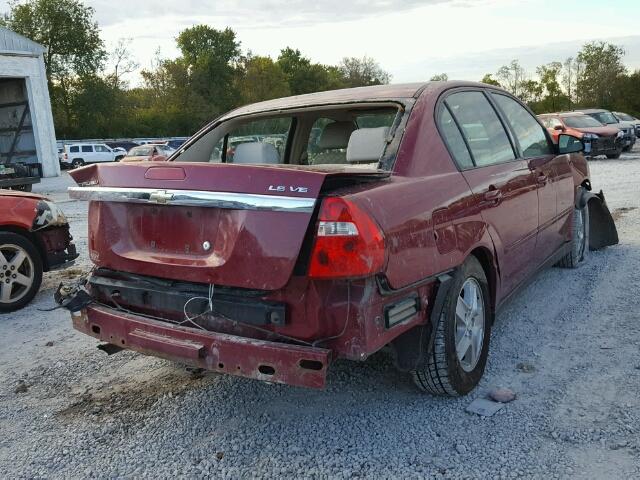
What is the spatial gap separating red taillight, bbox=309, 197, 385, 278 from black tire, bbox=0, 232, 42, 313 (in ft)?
13.2

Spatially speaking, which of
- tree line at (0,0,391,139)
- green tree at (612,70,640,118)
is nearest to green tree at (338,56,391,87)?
tree line at (0,0,391,139)

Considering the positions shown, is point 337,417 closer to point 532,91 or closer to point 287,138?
point 287,138

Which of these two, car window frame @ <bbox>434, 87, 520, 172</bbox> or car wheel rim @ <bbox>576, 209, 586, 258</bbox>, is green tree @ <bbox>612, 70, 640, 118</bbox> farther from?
car window frame @ <bbox>434, 87, 520, 172</bbox>

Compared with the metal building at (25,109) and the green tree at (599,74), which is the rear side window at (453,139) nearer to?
the metal building at (25,109)

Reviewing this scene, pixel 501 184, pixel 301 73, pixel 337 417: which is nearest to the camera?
pixel 337 417

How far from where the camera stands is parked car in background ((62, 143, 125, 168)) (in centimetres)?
3638

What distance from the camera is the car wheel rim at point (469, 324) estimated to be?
3.38 metres

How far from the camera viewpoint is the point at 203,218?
2.88 metres

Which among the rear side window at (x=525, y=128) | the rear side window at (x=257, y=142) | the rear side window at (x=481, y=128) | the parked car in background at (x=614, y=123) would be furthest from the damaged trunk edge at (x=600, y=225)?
the parked car in background at (x=614, y=123)

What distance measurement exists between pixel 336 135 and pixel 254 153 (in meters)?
0.65

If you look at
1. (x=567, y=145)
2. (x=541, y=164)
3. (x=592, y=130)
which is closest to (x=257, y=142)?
(x=541, y=164)

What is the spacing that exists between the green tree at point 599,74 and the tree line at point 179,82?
9 centimetres

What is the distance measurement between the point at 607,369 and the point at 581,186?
9.22 feet

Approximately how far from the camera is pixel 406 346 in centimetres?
305
